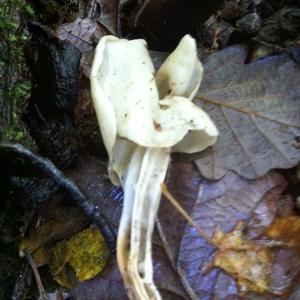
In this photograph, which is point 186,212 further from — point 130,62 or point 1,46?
point 1,46

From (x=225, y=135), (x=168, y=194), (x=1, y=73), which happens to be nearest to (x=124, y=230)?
(x=168, y=194)

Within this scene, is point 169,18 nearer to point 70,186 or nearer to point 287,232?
point 70,186

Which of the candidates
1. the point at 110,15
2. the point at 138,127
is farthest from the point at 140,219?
the point at 110,15

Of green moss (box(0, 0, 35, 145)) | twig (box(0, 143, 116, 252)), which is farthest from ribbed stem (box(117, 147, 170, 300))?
green moss (box(0, 0, 35, 145))

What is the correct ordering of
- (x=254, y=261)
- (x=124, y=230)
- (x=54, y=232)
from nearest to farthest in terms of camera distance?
(x=124, y=230)
(x=254, y=261)
(x=54, y=232)

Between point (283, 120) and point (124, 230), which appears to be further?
point (283, 120)

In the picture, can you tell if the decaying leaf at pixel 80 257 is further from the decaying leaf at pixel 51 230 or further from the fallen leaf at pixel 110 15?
the fallen leaf at pixel 110 15
